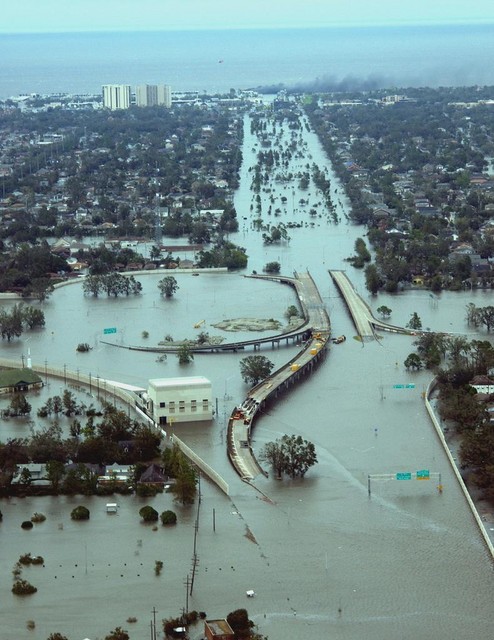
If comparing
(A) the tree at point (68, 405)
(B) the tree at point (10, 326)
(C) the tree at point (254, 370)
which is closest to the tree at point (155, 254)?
(B) the tree at point (10, 326)

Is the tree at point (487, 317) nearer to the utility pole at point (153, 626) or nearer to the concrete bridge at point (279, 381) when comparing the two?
the concrete bridge at point (279, 381)

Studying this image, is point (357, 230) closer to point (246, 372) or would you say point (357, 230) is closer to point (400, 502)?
point (246, 372)

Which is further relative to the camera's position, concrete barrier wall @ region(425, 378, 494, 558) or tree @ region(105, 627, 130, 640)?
concrete barrier wall @ region(425, 378, 494, 558)

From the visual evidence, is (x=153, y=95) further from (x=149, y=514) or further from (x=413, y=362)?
(x=149, y=514)

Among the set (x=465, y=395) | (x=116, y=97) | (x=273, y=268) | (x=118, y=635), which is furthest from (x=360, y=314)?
(x=116, y=97)

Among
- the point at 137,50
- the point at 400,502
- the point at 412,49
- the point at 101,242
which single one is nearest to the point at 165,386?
the point at 400,502

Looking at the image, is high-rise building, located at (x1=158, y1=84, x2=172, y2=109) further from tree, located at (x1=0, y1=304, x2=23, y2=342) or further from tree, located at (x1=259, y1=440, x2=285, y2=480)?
tree, located at (x1=259, y1=440, x2=285, y2=480)

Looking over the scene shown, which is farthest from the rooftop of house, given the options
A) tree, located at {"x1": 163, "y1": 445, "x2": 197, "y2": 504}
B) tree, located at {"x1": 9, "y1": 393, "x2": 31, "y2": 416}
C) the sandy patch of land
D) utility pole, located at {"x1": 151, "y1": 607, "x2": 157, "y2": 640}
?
utility pole, located at {"x1": 151, "y1": 607, "x2": 157, "y2": 640}
